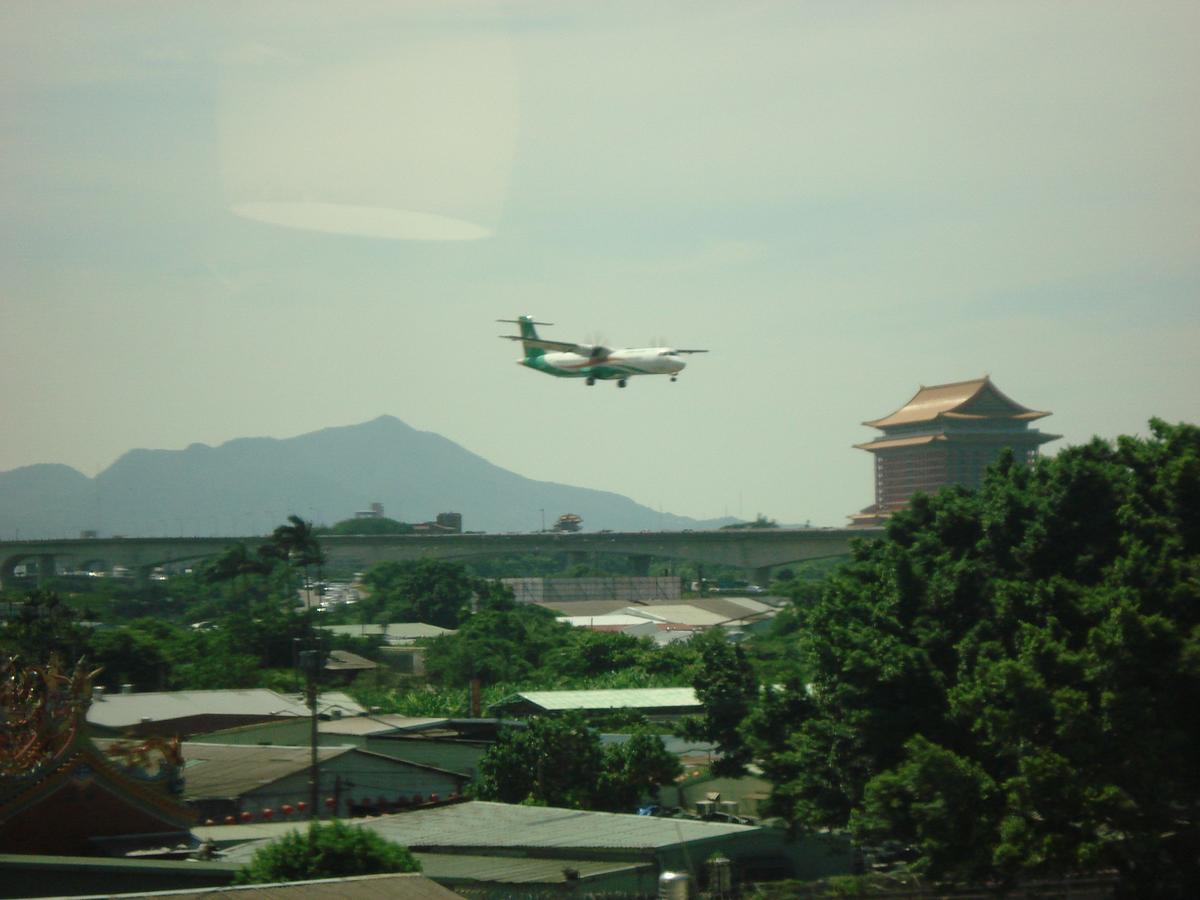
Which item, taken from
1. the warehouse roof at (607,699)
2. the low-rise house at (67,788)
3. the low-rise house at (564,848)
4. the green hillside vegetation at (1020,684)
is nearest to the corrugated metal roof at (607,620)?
the warehouse roof at (607,699)

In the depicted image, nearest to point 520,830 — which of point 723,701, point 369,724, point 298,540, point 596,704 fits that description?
point 723,701

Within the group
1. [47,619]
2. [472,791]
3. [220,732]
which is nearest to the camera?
[472,791]

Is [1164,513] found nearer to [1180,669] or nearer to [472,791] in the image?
[1180,669]

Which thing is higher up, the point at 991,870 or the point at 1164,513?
the point at 1164,513

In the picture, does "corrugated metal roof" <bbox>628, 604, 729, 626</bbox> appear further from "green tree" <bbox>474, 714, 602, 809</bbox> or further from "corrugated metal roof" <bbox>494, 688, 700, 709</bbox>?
"green tree" <bbox>474, 714, 602, 809</bbox>

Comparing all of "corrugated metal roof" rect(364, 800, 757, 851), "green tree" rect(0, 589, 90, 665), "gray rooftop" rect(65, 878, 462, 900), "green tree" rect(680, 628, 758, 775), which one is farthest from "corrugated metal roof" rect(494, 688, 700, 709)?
"gray rooftop" rect(65, 878, 462, 900)

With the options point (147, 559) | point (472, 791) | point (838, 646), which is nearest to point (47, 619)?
point (472, 791)
